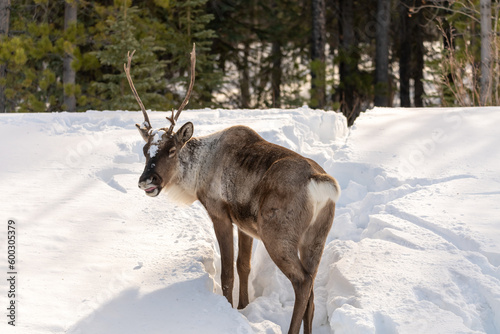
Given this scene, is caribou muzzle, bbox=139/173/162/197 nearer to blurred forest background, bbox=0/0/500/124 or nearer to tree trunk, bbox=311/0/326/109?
blurred forest background, bbox=0/0/500/124

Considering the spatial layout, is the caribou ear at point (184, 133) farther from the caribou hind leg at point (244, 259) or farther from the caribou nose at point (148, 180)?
the caribou hind leg at point (244, 259)

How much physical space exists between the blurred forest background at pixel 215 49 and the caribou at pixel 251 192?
7672 millimetres

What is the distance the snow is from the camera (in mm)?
4395

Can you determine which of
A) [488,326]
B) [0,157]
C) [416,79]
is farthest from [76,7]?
[488,326]

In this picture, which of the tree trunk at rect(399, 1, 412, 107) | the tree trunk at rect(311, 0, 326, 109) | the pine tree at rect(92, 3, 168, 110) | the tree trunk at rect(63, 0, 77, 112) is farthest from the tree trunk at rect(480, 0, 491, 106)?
the tree trunk at rect(63, 0, 77, 112)

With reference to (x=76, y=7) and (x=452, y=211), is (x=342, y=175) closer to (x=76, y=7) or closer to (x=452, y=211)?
(x=452, y=211)

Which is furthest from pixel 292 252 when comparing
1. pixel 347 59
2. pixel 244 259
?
pixel 347 59

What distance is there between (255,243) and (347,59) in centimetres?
1407

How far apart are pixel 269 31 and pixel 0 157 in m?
15.4

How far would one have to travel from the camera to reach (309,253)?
468 cm

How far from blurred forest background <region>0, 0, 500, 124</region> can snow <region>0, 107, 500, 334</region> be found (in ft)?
17.5

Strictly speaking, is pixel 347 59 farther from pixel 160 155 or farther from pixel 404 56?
pixel 160 155

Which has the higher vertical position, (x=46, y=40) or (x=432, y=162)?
(x=46, y=40)

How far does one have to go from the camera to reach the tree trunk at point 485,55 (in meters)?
12.0
